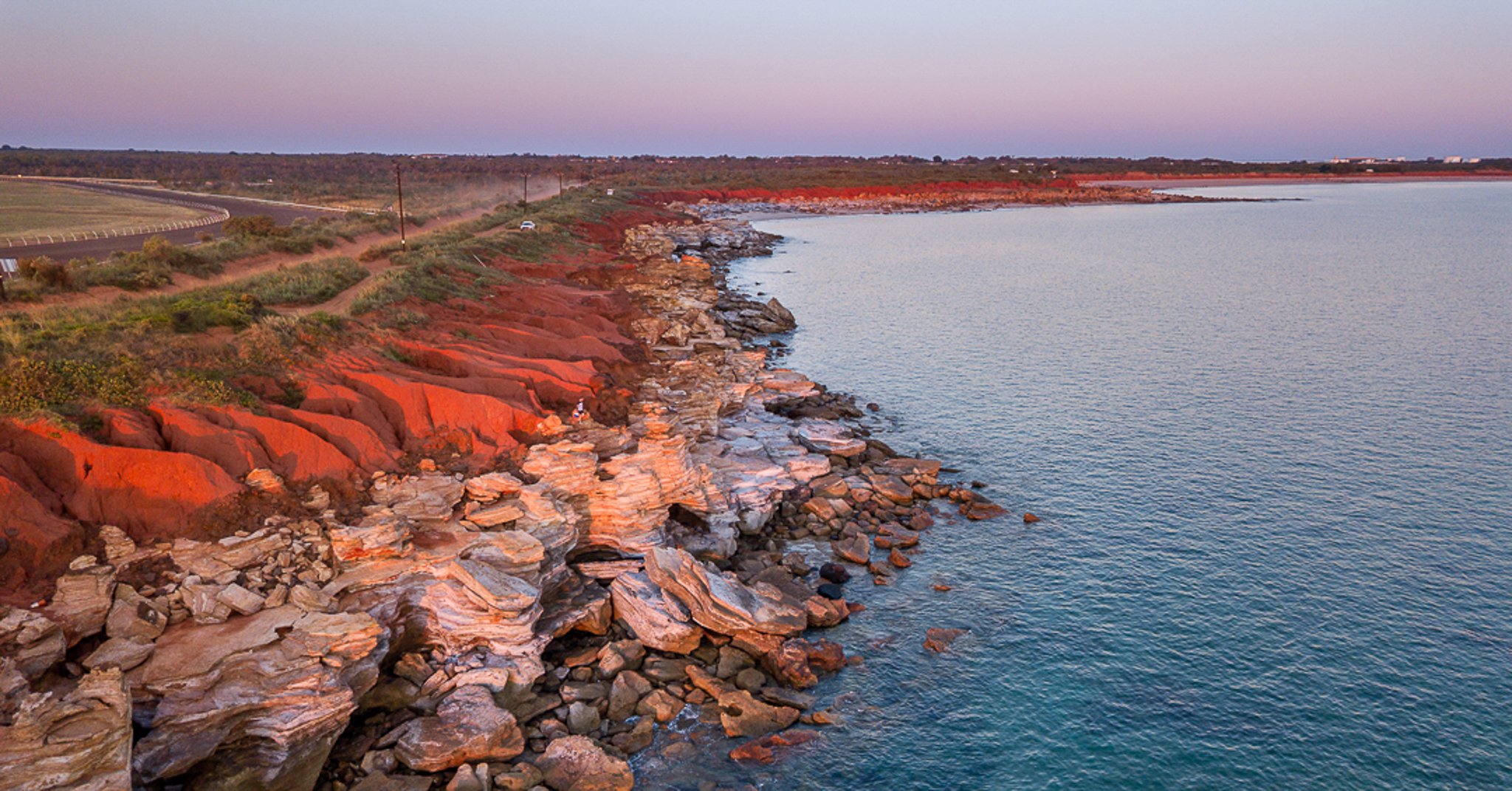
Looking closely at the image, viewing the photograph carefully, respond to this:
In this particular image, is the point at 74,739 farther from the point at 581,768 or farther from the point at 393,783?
the point at 581,768

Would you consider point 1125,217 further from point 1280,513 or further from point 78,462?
point 78,462

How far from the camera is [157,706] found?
15.0 metres

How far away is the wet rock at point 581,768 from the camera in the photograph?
53.6 ft

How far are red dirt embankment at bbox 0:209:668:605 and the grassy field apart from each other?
133 ft

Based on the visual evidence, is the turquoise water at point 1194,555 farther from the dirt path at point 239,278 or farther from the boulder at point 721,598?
the dirt path at point 239,278

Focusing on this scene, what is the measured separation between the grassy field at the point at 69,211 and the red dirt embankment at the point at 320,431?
40607mm

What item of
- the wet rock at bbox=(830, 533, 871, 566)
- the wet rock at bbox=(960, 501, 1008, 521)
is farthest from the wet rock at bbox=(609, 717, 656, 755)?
the wet rock at bbox=(960, 501, 1008, 521)

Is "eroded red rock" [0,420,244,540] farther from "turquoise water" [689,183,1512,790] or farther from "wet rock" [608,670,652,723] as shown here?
"turquoise water" [689,183,1512,790]

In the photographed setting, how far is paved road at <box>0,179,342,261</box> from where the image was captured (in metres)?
46.8

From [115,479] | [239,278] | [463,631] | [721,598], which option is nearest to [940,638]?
[721,598]

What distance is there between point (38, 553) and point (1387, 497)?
134ft

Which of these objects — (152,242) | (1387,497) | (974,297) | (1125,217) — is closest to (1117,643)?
(1387,497)

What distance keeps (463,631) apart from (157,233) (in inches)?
2170

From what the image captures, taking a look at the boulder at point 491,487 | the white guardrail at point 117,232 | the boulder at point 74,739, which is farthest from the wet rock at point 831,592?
the white guardrail at point 117,232
